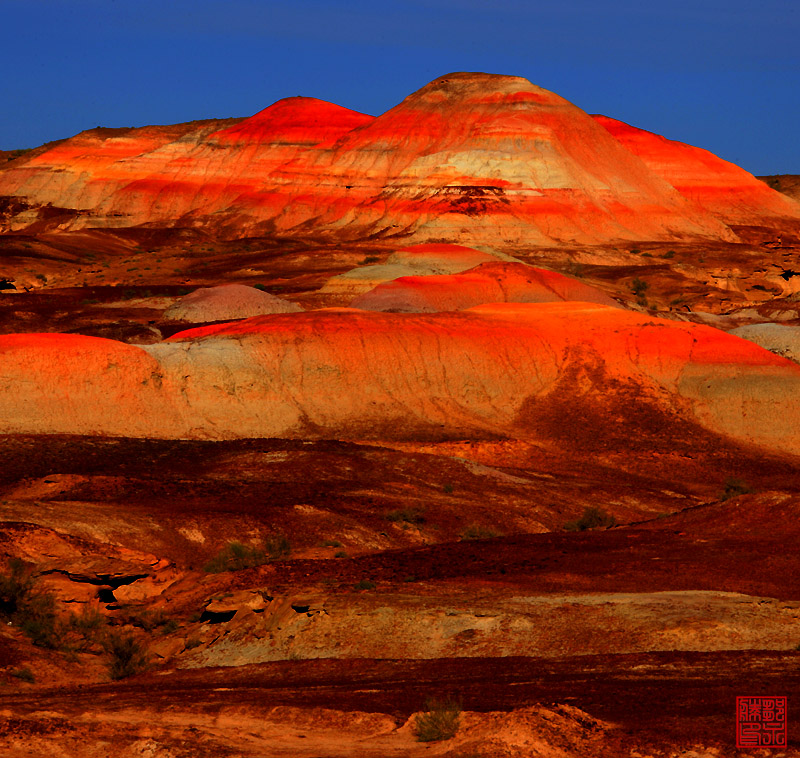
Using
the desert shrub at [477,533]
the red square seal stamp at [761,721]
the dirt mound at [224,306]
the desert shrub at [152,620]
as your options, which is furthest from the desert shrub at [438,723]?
the dirt mound at [224,306]

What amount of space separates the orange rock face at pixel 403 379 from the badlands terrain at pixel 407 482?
0.12m

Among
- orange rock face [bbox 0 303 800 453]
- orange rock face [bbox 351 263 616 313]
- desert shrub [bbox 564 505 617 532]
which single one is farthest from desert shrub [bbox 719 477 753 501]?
orange rock face [bbox 351 263 616 313]

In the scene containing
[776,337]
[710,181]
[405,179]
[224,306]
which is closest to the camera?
[776,337]

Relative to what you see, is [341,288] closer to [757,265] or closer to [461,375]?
[461,375]

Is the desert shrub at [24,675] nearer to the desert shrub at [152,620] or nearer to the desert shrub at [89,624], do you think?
the desert shrub at [89,624]

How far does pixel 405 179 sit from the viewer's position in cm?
10569

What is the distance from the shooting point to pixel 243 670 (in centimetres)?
1609

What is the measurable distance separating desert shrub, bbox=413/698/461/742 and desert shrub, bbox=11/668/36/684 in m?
6.43

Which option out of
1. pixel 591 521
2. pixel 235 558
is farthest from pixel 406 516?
pixel 235 558

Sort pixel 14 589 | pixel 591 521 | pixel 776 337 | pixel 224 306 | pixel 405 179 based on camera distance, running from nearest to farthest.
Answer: pixel 14 589, pixel 591 521, pixel 776 337, pixel 224 306, pixel 405 179

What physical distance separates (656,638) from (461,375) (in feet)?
101

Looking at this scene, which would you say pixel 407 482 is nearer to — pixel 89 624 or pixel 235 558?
pixel 235 558

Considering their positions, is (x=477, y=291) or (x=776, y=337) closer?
(x=776, y=337)

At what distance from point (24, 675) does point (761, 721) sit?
9.40 m
